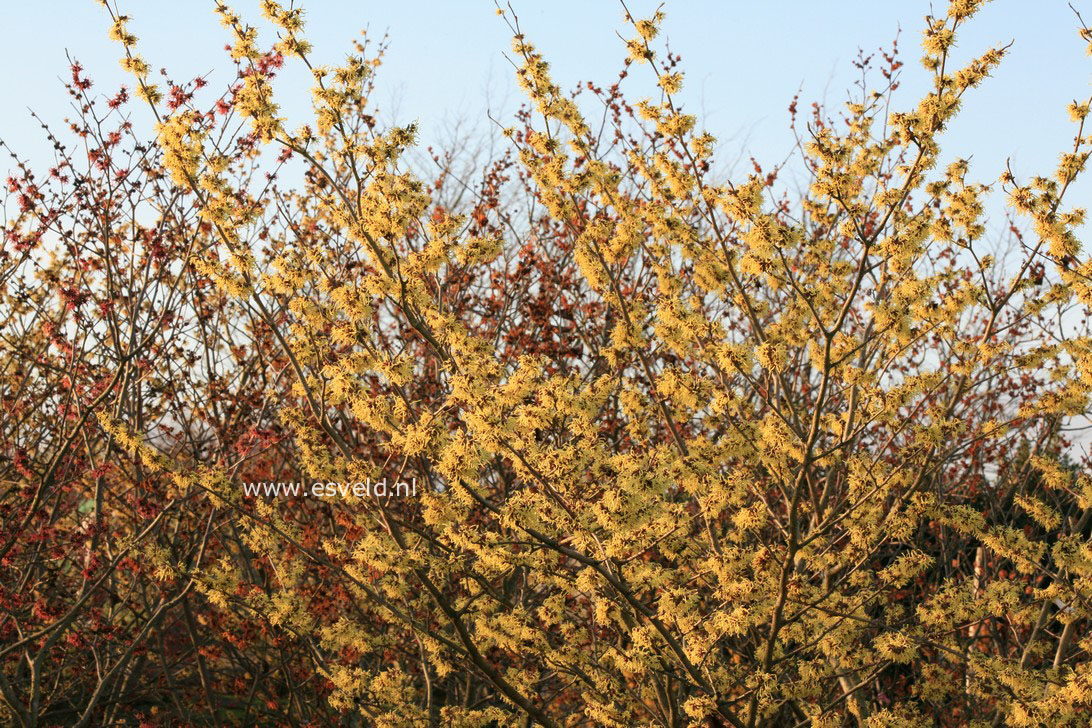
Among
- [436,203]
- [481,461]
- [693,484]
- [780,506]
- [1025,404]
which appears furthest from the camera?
[436,203]

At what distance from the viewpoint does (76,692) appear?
9.09m

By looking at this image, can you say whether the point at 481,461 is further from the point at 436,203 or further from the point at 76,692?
the point at 436,203

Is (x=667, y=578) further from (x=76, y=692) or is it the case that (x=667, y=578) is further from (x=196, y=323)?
(x=76, y=692)

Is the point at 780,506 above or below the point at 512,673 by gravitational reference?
above

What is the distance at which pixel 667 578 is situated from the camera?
5648 millimetres

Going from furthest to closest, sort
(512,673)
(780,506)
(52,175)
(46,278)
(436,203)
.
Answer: (436,203), (780,506), (46,278), (52,175), (512,673)

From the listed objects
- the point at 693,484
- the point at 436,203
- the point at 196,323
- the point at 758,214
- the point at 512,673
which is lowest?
the point at 512,673

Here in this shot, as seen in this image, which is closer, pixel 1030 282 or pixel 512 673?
pixel 1030 282

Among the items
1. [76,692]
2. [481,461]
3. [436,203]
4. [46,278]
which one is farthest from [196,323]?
[481,461]

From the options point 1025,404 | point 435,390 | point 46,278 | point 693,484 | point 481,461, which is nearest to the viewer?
point 481,461

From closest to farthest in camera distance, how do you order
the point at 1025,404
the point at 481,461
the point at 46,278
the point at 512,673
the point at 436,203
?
the point at 481,461 < the point at 1025,404 < the point at 512,673 < the point at 46,278 < the point at 436,203

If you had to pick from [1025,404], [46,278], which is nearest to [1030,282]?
[1025,404]

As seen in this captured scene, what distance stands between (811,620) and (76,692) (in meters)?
6.53

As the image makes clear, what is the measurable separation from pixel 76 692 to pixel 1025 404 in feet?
26.5
